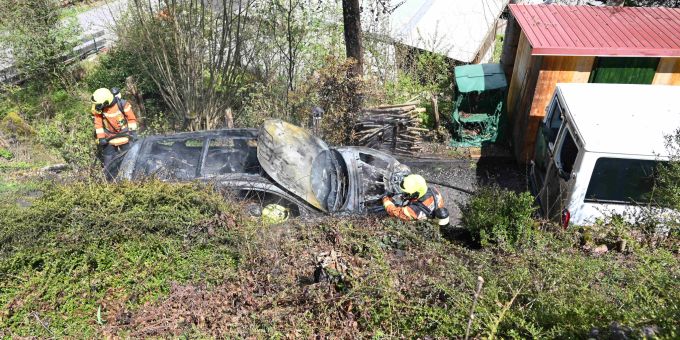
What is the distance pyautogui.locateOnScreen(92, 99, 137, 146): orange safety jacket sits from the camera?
729 cm

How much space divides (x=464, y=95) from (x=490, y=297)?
19.7ft

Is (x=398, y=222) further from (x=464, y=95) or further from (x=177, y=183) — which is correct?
(x=464, y=95)

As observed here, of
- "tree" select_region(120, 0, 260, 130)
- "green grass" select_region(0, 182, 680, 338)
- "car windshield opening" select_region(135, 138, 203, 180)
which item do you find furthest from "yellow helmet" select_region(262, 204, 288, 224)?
"tree" select_region(120, 0, 260, 130)

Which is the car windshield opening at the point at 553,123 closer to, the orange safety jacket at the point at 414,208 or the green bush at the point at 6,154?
the orange safety jacket at the point at 414,208

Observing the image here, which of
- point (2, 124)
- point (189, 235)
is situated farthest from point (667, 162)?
point (2, 124)

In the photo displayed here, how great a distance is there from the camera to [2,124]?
10.3m

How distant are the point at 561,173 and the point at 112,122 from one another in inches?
265

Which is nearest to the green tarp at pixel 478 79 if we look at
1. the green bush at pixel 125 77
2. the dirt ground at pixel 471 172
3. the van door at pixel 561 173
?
the dirt ground at pixel 471 172

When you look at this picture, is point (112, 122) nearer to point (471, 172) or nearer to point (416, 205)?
point (416, 205)

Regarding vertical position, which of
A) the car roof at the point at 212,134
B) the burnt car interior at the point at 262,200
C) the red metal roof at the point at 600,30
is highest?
the red metal roof at the point at 600,30

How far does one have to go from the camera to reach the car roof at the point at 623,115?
5.54 m

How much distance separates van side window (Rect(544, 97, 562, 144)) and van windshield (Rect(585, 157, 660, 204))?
133cm

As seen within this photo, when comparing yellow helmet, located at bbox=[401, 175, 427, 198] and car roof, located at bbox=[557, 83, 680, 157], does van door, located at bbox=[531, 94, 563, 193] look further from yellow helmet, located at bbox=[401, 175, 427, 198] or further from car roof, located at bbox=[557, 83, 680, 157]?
yellow helmet, located at bbox=[401, 175, 427, 198]

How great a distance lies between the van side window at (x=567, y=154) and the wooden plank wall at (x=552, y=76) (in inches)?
75.3
